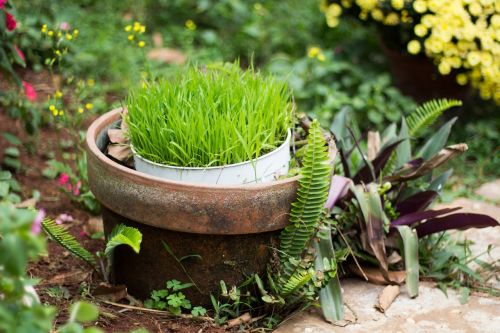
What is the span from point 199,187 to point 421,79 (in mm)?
2509

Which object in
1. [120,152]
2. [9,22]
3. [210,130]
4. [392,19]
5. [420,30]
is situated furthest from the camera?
[392,19]

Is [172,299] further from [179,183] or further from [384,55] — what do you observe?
[384,55]

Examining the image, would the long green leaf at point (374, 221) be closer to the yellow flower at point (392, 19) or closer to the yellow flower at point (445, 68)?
the yellow flower at point (445, 68)

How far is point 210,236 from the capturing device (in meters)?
2.37

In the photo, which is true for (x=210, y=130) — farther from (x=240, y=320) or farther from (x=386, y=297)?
(x=386, y=297)

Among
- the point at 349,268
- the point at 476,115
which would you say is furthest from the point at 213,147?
the point at 476,115

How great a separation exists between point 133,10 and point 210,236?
11.5ft

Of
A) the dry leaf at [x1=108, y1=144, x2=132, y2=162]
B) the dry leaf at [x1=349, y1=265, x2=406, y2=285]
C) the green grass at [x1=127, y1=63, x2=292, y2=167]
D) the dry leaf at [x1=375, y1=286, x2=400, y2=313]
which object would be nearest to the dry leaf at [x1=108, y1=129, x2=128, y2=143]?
the dry leaf at [x1=108, y1=144, x2=132, y2=162]

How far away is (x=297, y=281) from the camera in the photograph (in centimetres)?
240

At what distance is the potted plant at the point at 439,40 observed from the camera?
3795 mm

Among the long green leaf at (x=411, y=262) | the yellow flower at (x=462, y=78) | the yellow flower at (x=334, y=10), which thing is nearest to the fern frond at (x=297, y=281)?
the long green leaf at (x=411, y=262)

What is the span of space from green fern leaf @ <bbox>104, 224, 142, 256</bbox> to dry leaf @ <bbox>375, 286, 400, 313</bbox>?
1.01 meters

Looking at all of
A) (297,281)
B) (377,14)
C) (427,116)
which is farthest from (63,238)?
(377,14)

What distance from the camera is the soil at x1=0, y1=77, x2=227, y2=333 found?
2.47m
